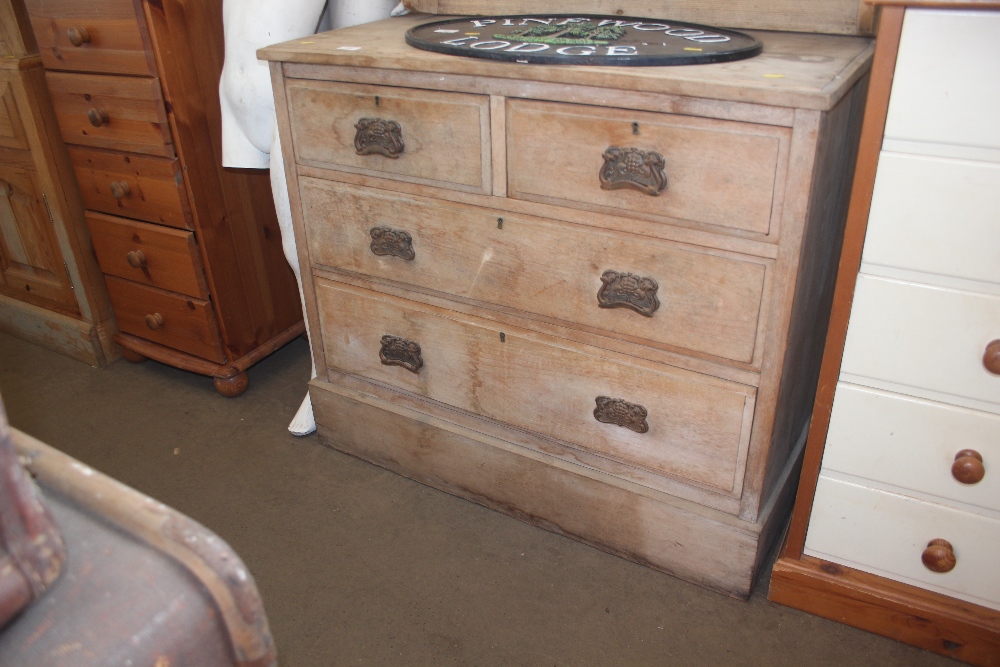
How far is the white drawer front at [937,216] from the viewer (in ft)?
3.22

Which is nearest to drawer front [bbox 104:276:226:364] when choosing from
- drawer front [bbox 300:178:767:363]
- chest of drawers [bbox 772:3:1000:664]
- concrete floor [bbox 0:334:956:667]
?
concrete floor [bbox 0:334:956:667]

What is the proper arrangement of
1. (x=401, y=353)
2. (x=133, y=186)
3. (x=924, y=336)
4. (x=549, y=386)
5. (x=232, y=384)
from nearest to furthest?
(x=924, y=336) < (x=549, y=386) < (x=401, y=353) < (x=133, y=186) < (x=232, y=384)

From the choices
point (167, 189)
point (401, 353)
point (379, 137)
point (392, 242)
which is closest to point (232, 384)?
point (167, 189)

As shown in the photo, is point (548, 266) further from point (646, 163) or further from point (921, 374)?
point (921, 374)

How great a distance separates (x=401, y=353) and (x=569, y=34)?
2.20 feet

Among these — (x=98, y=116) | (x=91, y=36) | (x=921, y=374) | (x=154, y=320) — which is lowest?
(x=154, y=320)

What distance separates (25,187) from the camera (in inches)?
81.0

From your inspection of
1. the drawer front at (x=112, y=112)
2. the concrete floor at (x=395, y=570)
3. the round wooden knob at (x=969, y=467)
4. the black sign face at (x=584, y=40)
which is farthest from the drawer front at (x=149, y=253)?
the round wooden knob at (x=969, y=467)

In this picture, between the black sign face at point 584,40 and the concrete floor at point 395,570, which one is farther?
the concrete floor at point 395,570

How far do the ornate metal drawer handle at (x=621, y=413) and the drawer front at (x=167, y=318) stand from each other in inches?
41.4

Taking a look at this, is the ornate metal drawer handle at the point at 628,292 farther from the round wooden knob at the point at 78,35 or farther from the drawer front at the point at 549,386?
the round wooden knob at the point at 78,35

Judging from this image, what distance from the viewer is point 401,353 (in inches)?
61.9

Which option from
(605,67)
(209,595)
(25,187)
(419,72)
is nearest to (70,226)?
(25,187)

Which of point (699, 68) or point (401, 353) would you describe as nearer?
point (699, 68)
